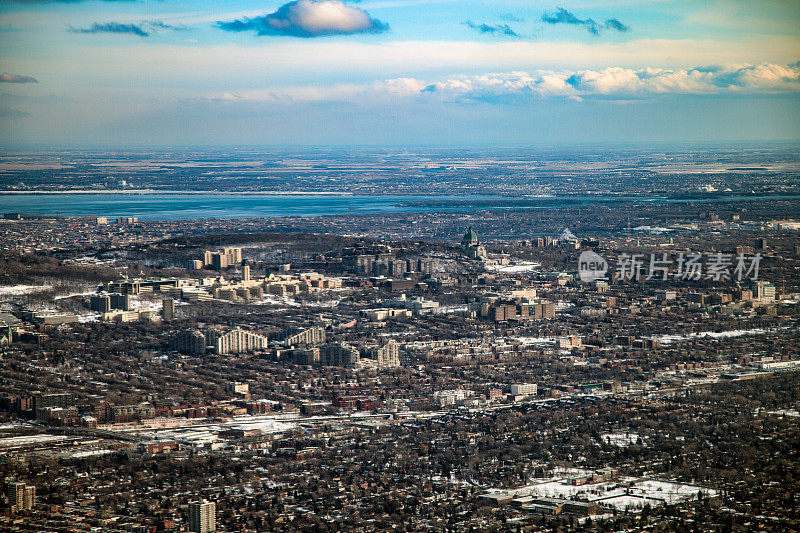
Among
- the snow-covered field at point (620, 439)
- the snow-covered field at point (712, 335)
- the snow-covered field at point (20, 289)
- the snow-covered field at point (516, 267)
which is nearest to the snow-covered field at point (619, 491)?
the snow-covered field at point (620, 439)

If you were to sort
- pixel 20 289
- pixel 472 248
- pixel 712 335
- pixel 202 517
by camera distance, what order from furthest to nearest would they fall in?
1. pixel 472 248
2. pixel 20 289
3. pixel 712 335
4. pixel 202 517

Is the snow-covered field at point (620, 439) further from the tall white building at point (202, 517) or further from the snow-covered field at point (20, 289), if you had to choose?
the snow-covered field at point (20, 289)

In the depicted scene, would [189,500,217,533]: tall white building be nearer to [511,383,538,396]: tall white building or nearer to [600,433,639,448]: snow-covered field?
[600,433,639,448]: snow-covered field

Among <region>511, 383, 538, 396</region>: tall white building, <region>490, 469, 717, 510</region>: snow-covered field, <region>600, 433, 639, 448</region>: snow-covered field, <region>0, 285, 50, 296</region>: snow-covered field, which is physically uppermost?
<region>0, 285, 50, 296</region>: snow-covered field

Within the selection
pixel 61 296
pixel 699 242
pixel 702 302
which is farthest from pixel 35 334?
pixel 699 242

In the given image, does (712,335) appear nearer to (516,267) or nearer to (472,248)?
(516,267)

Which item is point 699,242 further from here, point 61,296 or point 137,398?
point 137,398

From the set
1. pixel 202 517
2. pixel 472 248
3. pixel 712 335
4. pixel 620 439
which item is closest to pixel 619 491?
pixel 620 439

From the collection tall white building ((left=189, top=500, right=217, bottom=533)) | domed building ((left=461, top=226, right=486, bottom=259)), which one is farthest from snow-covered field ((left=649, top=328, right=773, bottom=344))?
tall white building ((left=189, top=500, right=217, bottom=533))
